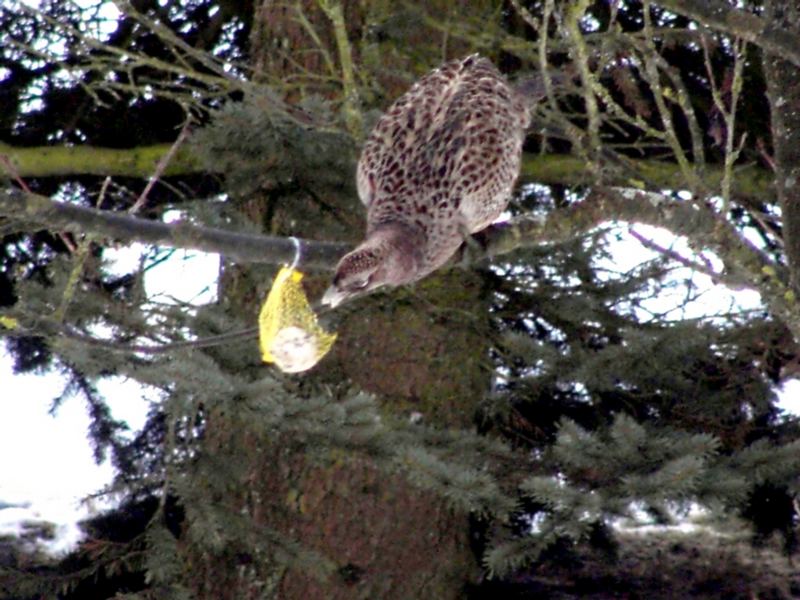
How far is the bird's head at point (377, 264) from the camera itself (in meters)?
2.78

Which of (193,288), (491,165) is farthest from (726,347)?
(193,288)

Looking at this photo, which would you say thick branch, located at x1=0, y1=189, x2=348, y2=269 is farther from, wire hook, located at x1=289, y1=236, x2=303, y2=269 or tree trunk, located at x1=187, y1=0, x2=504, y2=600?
tree trunk, located at x1=187, y1=0, x2=504, y2=600

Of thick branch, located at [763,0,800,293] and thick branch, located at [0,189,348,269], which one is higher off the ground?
thick branch, located at [763,0,800,293]

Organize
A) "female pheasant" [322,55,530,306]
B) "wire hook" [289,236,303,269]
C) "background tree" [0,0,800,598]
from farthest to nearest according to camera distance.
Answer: "background tree" [0,0,800,598]
"female pheasant" [322,55,530,306]
"wire hook" [289,236,303,269]

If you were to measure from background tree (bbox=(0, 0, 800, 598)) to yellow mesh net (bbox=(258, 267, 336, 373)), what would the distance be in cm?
32

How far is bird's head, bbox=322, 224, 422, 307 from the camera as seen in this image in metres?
2.78

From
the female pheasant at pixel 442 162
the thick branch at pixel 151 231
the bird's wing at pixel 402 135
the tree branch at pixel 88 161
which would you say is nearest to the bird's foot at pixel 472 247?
the female pheasant at pixel 442 162

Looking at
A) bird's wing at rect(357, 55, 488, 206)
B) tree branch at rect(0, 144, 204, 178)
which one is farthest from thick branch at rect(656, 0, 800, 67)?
tree branch at rect(0, 144, 204, 178)

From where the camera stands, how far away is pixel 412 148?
12.0 ft

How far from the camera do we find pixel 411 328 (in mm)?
5430

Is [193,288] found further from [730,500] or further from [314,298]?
[730,500]

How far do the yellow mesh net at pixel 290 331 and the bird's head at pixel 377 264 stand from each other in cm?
21

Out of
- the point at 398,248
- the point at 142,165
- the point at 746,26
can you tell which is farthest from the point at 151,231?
the point at 142,165

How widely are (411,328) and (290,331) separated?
118 inches
